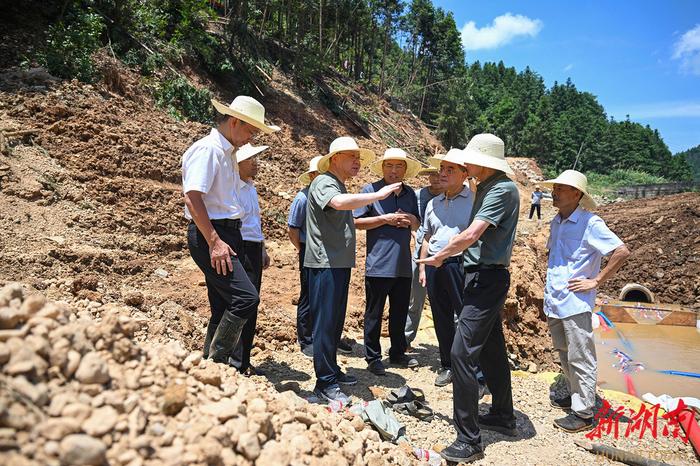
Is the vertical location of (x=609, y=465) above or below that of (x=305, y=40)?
below

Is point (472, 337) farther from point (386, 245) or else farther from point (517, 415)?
point (386, 245)

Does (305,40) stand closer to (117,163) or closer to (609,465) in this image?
(117,163)

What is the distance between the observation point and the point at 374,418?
3.19 metres

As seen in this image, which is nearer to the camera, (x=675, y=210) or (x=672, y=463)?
(x=672, y=463)

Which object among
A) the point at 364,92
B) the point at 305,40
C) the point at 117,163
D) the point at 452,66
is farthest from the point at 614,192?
the point at 117,163

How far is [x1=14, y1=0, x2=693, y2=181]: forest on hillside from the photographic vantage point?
1115cm

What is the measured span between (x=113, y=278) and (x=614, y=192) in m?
39.3

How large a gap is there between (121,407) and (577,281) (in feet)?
10.8

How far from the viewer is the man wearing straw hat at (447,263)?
4.28 meters

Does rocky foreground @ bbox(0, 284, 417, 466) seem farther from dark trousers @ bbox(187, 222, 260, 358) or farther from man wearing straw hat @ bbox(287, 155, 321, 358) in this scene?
man wearing straw hat @ bbox(287, 155, 321, 358)

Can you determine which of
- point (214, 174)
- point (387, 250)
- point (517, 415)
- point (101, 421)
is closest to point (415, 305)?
point (387, 250)

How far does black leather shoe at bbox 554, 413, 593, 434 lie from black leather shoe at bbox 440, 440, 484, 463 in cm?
92

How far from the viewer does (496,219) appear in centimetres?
314

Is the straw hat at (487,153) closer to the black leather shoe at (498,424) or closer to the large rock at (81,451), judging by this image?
the black leather shoe at (498,424)
